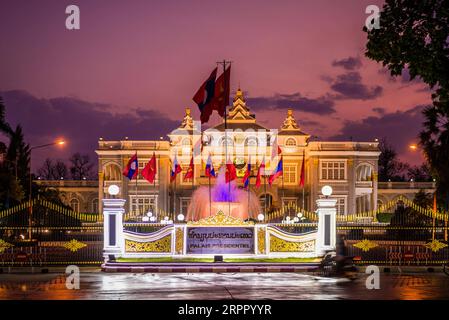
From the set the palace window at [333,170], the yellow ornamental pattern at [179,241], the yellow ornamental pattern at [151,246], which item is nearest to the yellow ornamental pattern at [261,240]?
the yellow ornamental pattern at [179,241]

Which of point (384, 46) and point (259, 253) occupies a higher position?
point (384, 46)

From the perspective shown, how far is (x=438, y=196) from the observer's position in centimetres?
3616

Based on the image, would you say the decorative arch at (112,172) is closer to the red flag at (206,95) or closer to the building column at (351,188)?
the building column at (351,188)

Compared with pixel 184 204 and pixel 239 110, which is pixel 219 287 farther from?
pixel 239 110

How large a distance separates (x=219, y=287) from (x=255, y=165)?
51.2 meters

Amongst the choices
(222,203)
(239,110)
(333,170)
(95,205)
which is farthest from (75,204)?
(222,203)

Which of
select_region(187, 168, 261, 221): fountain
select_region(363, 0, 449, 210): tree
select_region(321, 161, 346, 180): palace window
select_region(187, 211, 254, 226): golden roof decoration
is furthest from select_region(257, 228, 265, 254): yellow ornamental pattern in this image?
select_region(321, 161, 346, 180): palace window

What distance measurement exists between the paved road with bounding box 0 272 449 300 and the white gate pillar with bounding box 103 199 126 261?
169 cm

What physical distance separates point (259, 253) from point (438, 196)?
1574 centimetres

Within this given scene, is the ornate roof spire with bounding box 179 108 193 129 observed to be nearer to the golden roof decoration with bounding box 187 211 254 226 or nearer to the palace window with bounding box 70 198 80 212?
the palace window with bounding box 70 198 80 212

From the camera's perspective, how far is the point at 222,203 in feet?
158

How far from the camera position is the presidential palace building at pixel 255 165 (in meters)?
67.2

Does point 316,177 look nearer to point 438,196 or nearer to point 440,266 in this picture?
point 438,196
